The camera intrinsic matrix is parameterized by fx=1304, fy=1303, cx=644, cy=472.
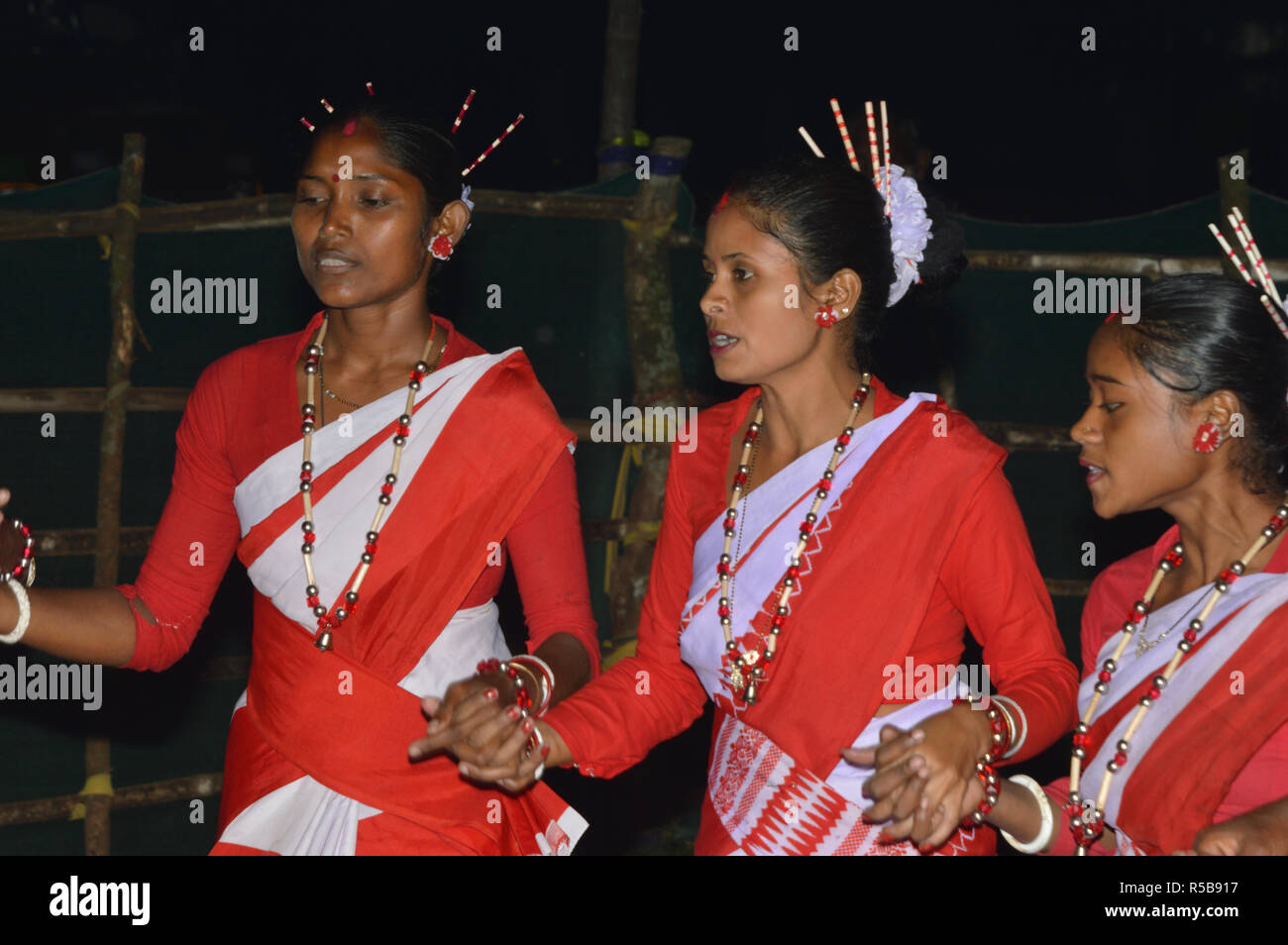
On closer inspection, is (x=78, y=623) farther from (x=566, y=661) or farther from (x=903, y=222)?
(x=903, y=222)

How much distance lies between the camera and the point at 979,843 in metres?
2.56

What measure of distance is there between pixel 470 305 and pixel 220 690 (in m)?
1.72

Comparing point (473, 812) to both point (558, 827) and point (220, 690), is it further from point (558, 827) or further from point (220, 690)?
point (220, 690)

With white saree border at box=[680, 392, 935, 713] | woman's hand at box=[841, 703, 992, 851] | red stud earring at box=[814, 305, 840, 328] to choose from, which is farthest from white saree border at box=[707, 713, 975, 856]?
red stud earring at box=[814, 305, 840, 328]

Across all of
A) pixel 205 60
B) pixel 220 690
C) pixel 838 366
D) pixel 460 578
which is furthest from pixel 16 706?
pixel 205 60

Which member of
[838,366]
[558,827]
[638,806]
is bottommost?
[638,806]

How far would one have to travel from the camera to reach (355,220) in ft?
9.15

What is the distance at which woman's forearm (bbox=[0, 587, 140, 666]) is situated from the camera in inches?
105

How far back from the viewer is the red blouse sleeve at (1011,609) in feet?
7.73

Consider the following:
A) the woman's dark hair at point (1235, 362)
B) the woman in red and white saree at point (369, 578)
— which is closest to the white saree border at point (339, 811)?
the woman in red and white saree at point (369, 578)

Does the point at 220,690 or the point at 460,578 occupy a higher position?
the point at 460,578

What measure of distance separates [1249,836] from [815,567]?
2.97 feet

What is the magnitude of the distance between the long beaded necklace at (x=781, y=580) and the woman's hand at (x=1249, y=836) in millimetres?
843

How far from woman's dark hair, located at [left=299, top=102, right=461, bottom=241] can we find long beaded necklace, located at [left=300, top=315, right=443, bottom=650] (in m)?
0.34
